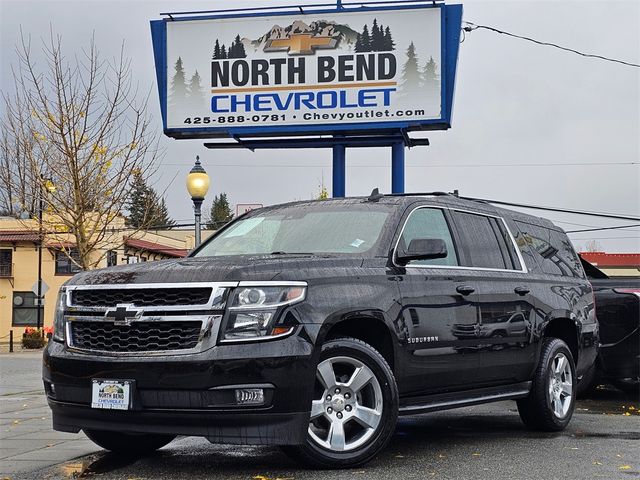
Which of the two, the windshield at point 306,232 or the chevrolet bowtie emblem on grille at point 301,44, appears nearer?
the windshield at point 306,232

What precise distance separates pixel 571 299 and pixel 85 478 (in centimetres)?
488

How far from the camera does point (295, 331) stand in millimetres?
5734

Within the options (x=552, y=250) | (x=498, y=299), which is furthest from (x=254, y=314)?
(x=552, y=250)

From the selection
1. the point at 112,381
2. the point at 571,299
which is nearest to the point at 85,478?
the point at 112,381

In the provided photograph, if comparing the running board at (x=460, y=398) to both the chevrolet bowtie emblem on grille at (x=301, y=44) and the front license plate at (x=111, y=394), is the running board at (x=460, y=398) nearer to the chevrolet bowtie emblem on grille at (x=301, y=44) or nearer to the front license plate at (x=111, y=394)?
the front license plate at (x=111, y=394)

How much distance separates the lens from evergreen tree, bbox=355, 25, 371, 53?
2070 centimetres

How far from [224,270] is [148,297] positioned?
0.51 meters

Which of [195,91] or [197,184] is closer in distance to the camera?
[197,184]

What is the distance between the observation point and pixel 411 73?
2047 cm

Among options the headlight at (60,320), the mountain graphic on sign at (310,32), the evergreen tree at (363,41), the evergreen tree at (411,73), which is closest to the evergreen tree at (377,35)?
the evergreen tree at (363,41)

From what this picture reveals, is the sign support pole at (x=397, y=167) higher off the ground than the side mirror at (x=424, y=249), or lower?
higher

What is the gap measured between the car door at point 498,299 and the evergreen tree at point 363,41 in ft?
42.4

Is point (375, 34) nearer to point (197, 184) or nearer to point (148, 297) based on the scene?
point (197, 184)

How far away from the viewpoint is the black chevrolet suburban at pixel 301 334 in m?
5.63
